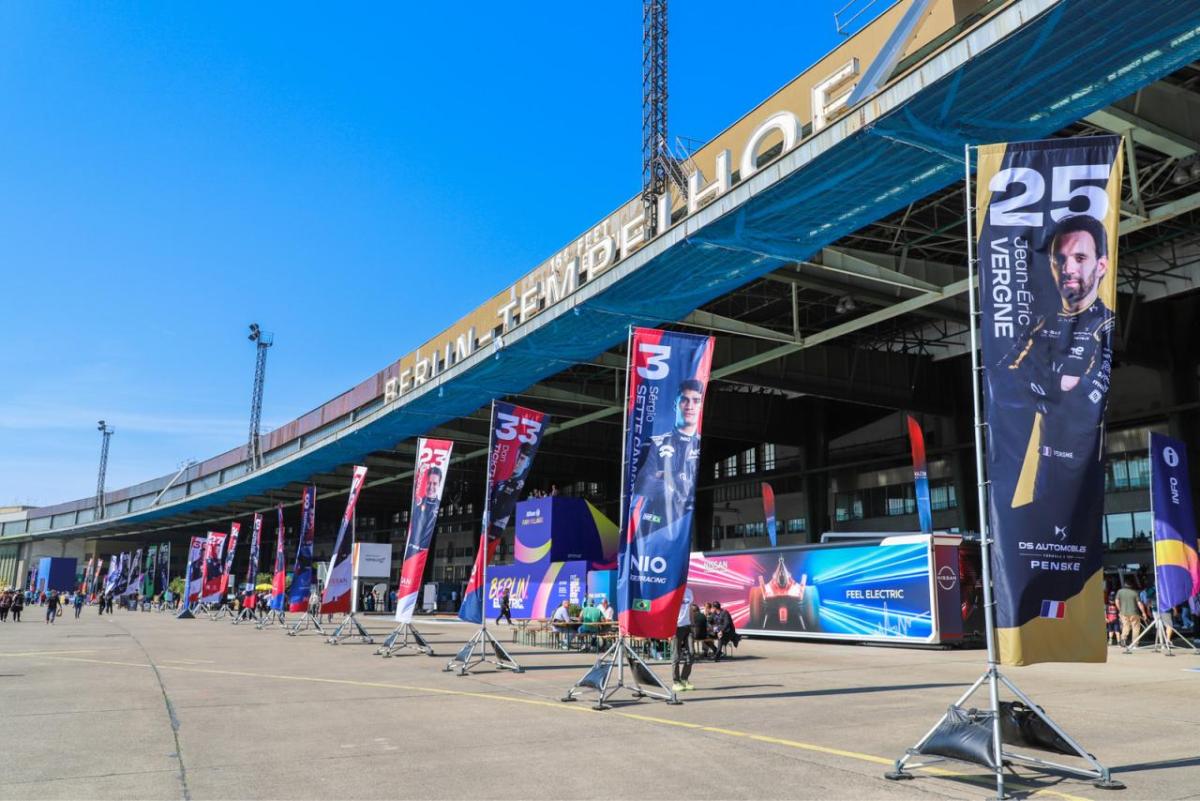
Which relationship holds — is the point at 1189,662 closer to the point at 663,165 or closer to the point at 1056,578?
the point at 1056,578

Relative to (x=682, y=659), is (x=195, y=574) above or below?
Result: below

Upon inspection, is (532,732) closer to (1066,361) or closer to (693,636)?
(1066,361)

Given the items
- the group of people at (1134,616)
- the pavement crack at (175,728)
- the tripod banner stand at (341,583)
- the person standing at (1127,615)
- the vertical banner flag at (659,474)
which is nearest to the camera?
the pavement crack at (175,728)

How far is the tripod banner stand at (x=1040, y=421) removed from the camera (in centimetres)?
677

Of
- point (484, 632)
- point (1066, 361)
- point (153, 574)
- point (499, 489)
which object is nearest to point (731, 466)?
point (499, 489)

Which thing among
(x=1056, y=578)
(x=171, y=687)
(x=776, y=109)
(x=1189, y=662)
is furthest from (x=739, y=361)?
(x=1056, y=578)

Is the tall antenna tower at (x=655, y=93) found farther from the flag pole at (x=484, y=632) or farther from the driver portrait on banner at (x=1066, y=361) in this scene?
the driver portrait on banner at (x=1066, y=361)

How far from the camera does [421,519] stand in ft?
64.4

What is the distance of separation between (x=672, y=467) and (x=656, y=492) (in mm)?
434

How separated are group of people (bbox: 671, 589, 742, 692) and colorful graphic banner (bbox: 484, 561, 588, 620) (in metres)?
14.6

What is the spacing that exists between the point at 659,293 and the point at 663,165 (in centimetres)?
509

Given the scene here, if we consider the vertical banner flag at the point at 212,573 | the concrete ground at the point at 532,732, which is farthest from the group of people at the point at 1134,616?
the vertical banner flag at the point at 212,573

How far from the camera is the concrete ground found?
269 inches

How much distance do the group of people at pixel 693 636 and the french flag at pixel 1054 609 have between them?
593 cm
